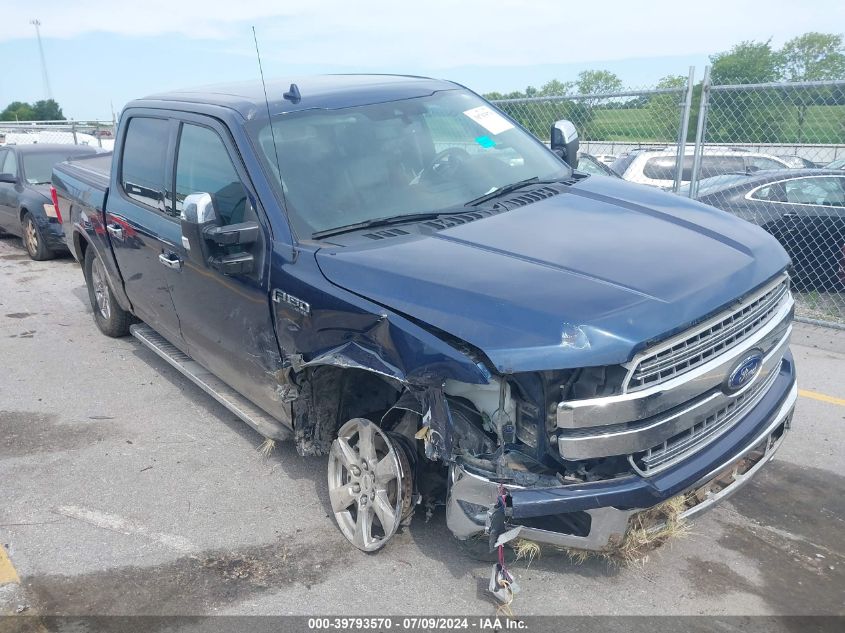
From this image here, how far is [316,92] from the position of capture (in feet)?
13.8

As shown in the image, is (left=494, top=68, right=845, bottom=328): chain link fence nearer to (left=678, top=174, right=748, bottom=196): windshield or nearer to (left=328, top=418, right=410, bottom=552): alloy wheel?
(left=678, top=174, right=748, bottom=196): windshield

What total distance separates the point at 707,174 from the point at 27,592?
984cm

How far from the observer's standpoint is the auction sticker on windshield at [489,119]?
4.49 m

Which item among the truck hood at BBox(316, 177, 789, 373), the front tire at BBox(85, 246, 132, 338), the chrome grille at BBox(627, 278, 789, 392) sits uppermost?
the truck hood at BBox(316, 177, 789, 373)

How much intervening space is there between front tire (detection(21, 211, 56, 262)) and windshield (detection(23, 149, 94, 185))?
0.56 metres

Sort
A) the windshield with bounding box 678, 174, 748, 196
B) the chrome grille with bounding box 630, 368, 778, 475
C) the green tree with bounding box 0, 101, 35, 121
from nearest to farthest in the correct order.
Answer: the chrome grille with bounding box 630, 368, 778, 475 → the windshield with bounding box 678, 174, 748, 196 → the green tree with bounding box 0, 101, 35, 121

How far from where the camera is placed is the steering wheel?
3941 mm

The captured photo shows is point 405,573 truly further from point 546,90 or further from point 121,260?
point 546,90

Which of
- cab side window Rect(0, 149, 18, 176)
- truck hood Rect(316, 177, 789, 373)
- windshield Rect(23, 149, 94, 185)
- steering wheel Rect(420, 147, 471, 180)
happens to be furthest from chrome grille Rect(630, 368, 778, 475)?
cab side window Rect(0, 149, 18, 176)

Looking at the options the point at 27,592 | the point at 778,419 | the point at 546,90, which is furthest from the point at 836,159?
the point at 27,592

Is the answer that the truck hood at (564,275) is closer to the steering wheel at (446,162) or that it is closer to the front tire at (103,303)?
the steering wheel at (446,162)

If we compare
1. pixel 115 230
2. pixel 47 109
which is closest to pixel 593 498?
pixel 115 230

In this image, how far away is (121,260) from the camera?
5.50 metres

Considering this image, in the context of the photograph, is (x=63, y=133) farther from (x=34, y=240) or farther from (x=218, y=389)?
(x=218, y=389)
